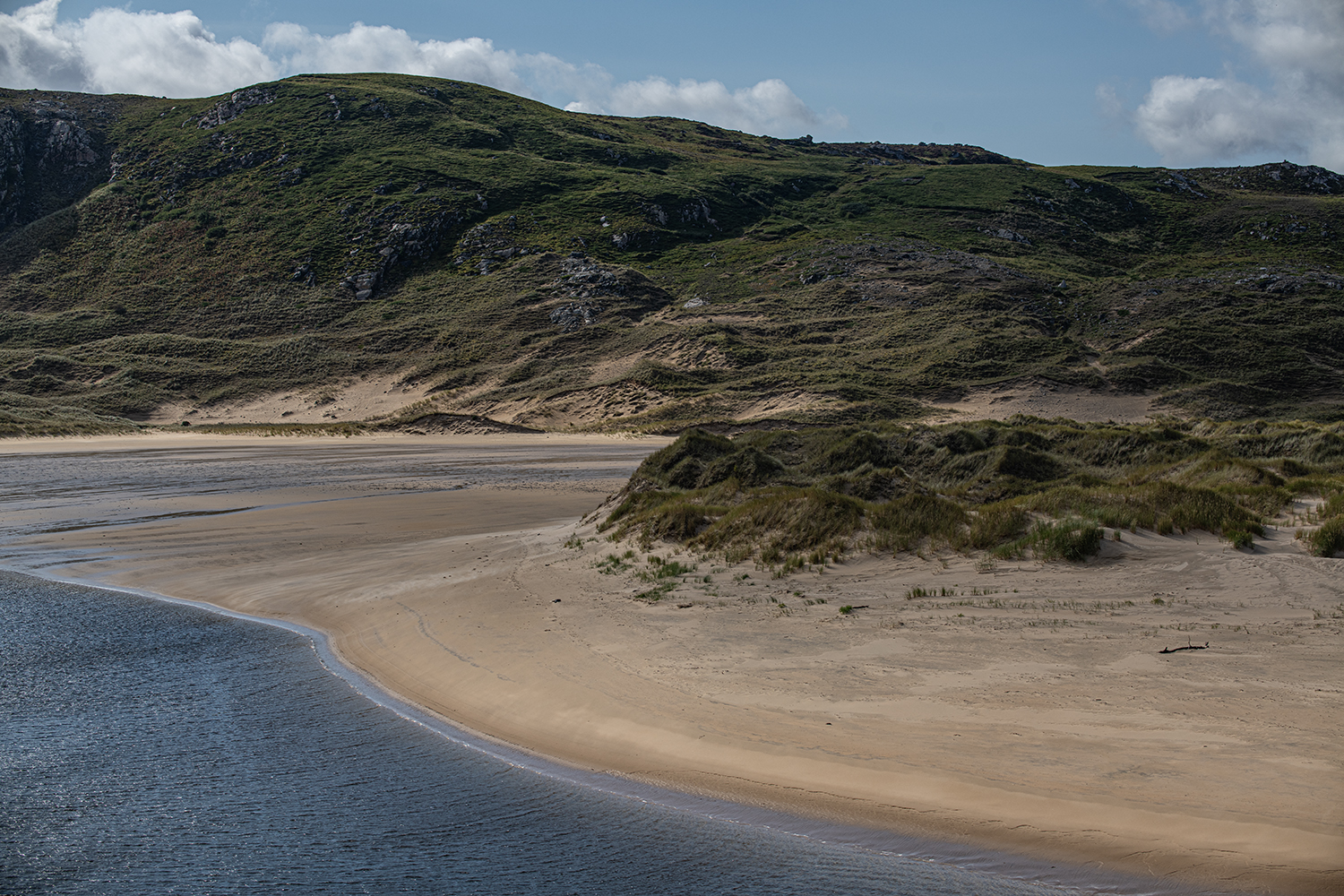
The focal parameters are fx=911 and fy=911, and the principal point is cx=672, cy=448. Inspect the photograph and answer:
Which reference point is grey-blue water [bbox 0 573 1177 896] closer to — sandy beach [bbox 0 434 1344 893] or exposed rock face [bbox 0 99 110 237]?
sandy beach [bbox 0 434 1344 893]

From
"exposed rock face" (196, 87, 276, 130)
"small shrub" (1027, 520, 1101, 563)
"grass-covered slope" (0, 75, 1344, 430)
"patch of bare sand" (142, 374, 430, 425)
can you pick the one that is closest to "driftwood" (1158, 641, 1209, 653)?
"small shrub" (1027, 520, 1101, 563)

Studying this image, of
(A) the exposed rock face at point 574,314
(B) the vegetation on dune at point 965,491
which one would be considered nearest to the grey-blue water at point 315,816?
(B) the vegetation on dune at point 965,491

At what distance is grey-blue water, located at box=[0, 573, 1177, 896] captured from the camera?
16.7 ft

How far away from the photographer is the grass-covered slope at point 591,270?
204ft

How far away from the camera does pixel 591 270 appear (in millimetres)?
84875

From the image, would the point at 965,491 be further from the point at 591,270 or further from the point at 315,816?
the point at 591,270

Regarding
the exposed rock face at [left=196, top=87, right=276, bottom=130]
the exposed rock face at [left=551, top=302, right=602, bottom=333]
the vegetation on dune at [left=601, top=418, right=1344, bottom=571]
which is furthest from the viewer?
the exposed rock face at [left=196, top=87, right=276, bottom=130]

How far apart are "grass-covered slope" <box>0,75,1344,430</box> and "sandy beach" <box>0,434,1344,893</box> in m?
Result: 41.1

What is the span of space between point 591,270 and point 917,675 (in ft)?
263

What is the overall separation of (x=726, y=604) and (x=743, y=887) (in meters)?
5.17

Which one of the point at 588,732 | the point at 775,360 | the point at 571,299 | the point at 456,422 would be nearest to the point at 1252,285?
the point at 775,360

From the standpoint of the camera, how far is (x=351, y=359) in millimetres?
74000

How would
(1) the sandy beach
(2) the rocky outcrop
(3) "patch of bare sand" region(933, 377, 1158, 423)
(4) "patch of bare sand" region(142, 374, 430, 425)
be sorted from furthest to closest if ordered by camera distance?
(2) the rocky outcrop, (4) "patch of bare sand" region(142, 374, 430, 425), (3) "patch of bare sand" region(933, 377, 1158, 423), (1) the sandy beach

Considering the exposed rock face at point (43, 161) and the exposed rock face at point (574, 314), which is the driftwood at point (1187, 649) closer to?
the exposed rock face at point (574, 314)
